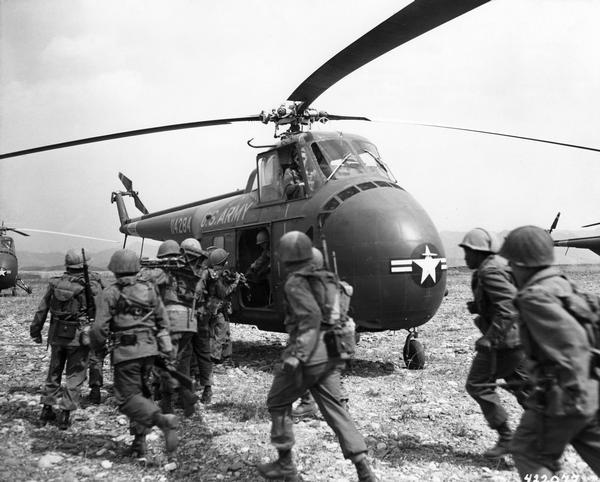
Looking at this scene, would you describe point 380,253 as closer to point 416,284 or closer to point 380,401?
point 416,284

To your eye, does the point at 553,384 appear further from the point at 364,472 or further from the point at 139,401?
the point at 139,401

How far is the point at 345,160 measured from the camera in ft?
25.7

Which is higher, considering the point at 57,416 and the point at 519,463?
the point at 519,463

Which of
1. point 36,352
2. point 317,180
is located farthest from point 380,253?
point 36,352

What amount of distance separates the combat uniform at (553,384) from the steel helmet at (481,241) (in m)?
1.56

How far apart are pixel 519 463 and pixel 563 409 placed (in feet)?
1.67

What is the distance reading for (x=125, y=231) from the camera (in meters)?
14.2

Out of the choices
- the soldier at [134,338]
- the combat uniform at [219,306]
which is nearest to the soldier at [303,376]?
the soldier at [134,338]

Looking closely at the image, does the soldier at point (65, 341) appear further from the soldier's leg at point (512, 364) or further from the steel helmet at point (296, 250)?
the soldier's leg at point (512, 364)

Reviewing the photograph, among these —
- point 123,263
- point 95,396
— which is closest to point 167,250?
point 123,263

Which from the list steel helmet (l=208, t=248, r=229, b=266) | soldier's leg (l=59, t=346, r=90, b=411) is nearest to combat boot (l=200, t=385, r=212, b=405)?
soldier's leg (l=59, t=346, r=90, b=411)

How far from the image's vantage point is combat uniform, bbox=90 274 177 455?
466cm

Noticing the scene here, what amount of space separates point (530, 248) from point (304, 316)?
1.60m

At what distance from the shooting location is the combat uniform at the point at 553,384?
9.60ft
